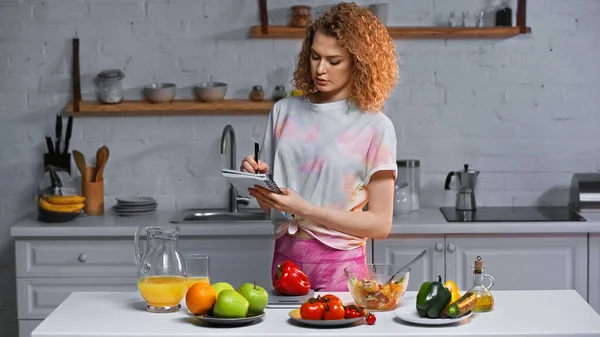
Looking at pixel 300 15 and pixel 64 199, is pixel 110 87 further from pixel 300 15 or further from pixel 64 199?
pixel 300 15

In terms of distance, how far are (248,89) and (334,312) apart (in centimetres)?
244

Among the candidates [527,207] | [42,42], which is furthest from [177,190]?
[527,207]

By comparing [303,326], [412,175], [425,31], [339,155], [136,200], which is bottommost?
[303,326]

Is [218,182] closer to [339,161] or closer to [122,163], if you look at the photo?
[122,163]

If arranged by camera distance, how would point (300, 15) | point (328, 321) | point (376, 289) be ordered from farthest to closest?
point (300, 15) < point (376, 289) < point (328, 321)

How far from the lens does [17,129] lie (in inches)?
191

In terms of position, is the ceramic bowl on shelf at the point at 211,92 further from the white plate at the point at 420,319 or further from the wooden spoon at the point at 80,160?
the white plate at the point at 420,319

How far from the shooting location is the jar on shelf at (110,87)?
4703 millimetres

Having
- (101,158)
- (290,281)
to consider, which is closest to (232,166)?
(101,158)

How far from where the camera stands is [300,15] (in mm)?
4648

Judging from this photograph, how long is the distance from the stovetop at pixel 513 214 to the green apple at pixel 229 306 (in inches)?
79.5

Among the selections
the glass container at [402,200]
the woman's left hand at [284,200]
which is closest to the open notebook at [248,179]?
the woman's left hand at [284,200]

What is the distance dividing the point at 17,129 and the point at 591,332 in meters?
3.23

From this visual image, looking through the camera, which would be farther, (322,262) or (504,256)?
(504,256)
